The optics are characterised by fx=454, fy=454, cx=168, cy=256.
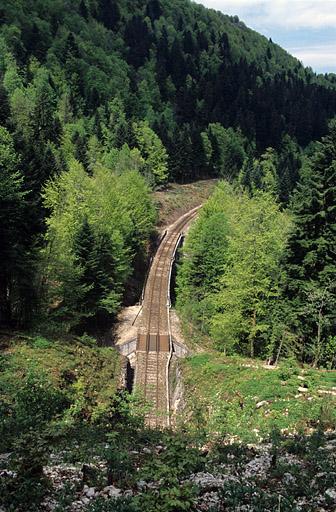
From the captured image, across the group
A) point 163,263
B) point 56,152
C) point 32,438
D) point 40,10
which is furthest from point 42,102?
point 40,10

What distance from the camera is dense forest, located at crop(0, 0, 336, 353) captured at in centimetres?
3212

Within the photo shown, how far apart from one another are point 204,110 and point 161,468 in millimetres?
156027

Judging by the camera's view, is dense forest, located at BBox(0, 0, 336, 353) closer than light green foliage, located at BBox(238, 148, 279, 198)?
Yes

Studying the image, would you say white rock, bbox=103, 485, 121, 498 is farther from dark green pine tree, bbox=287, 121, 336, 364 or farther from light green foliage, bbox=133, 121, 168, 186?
light green foliage, bbox=133, 121, 168, 186

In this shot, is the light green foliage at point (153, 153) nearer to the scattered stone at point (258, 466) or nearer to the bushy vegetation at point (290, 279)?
the bushy vegetation at point (290, 279)

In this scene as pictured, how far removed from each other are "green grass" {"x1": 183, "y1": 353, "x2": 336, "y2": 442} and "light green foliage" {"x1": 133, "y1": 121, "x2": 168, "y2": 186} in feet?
233

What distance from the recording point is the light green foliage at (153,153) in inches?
3693

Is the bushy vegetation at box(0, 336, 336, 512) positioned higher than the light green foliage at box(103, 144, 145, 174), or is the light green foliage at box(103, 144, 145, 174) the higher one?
the light green foliage at box(103, 144, 145, 174)

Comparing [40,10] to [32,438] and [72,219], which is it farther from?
[32,438]

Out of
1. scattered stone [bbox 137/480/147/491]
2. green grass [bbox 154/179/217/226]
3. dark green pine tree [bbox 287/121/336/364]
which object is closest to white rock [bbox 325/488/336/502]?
scattered stone [bbox 137/480/147/491]

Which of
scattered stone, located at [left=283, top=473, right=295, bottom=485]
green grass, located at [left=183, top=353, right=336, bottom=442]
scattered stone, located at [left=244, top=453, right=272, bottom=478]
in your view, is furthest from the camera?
green grass, located at [left=183, top=353, right=336, bottom=442]

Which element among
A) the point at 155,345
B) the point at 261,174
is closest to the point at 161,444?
the point at 155,345

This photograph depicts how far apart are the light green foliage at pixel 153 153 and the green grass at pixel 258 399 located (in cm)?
7112

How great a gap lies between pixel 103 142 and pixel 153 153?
13.0 m
